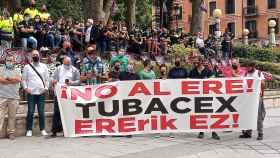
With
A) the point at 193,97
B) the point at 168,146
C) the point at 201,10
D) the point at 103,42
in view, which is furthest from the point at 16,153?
the point at 201,10

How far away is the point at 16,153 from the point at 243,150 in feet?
13.6

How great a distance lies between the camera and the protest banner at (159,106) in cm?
1249

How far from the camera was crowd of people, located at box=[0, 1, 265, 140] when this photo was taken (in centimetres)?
1251

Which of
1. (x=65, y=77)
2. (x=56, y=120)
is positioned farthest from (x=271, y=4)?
(x=56, y=120)

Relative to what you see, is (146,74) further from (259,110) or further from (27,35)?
(27,35)

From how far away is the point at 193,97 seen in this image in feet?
41.8

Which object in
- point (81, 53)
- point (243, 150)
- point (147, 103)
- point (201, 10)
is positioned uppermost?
point (201, 10)

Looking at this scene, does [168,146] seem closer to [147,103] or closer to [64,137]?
[147,103]

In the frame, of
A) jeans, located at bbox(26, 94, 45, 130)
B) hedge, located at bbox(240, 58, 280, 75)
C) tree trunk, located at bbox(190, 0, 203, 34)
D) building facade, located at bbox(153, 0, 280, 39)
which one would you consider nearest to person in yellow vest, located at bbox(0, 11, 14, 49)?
jeans, located at bbox(26, 94, 45, 130)

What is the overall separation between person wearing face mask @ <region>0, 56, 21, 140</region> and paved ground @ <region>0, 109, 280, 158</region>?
0.37 m

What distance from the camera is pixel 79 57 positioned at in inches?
692

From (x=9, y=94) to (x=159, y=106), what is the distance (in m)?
3.13

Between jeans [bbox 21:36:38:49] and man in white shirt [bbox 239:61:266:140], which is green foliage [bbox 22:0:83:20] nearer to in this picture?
jeans [bbox 21:36:38:49]

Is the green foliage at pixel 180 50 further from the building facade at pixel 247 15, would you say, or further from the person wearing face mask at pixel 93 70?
the building facade at pixel 247 15
